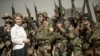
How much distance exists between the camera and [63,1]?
29.9ft

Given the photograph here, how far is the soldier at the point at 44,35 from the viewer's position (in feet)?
22.7

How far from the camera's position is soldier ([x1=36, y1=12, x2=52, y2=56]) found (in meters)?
6.92

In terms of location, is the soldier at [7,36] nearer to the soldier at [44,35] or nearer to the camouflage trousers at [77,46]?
the soldier at [44,35]

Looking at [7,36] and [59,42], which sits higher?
[7,36]

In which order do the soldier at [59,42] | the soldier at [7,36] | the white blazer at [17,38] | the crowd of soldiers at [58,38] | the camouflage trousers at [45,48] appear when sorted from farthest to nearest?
the soldier at [59,42] < the camouflage trousers at [45,48] < the crowd of soldiers at [58,38] < the soldier at [7,36] < the white blazer at [17,38]

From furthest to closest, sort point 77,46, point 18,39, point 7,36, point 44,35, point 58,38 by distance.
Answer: point 58,38, point 77,46, point 44,35, point 7,36, point 18,39

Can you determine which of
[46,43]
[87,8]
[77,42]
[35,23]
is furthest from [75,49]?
[35,23]

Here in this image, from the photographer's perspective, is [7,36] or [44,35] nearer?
[7,36]

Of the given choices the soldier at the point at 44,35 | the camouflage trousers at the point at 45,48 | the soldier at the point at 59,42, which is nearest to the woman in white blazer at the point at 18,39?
the soldier at the point at 44,35

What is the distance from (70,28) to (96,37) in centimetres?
123

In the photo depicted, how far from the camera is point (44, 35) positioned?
6961 millimetres

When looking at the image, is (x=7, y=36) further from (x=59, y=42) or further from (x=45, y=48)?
(x=59, y=42)

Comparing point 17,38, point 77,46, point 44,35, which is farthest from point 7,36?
point 77,46

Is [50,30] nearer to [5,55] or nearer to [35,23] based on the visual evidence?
[5,55]
